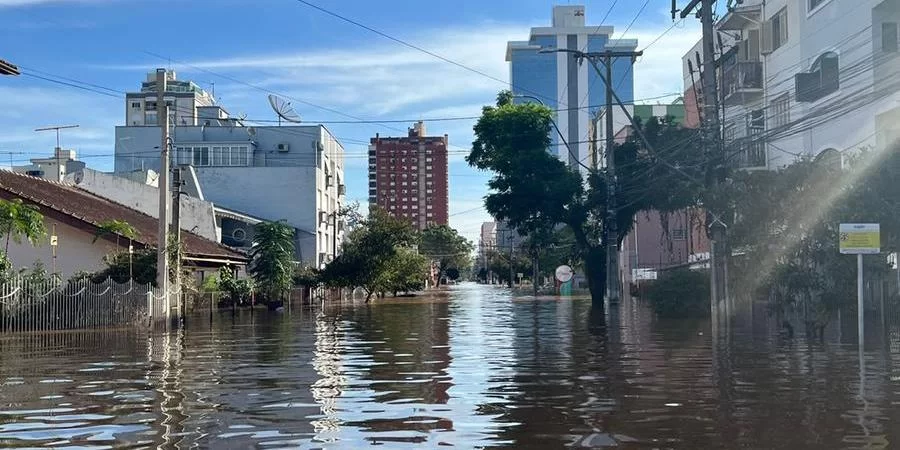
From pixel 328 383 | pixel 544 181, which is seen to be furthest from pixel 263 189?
pixel 328 383

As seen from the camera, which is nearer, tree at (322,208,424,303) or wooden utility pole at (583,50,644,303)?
wooden utility pole at (583,50,644,303)

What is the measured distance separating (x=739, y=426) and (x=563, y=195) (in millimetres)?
36639

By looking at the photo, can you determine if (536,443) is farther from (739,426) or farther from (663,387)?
(663,387)

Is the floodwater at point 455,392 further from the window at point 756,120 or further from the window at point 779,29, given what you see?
the window at point 779,29

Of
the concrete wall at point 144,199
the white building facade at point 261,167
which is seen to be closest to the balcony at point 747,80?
the concrete wall at point 144,199

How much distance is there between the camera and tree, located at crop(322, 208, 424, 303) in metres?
58.9

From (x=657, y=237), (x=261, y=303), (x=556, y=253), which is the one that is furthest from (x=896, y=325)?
(x=556, y=253)

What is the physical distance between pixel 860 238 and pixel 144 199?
44316mm

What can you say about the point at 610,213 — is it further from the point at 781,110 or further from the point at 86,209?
the point at 86,209

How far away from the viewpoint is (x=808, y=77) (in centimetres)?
3347

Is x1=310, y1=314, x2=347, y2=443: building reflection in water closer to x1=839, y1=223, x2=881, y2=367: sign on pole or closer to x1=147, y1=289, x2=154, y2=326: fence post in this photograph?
x1=147, y1=289, x2=154, y2=326: fence post

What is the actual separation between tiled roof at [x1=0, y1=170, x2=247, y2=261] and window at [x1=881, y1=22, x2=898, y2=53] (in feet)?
87.0

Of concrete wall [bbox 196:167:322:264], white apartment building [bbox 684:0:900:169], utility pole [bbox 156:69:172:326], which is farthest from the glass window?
concrete wall [bbox 196:167:322:264]

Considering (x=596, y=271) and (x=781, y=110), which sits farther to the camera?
(x=596, y=271)
